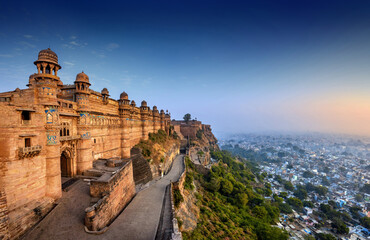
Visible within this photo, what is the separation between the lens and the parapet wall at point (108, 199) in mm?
9883

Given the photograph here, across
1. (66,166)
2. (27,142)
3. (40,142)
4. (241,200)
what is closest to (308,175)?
(241,200)

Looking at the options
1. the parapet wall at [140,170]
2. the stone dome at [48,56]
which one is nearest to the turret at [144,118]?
the parapet wall at [140,170]

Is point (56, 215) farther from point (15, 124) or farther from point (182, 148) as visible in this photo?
point (182, 148)

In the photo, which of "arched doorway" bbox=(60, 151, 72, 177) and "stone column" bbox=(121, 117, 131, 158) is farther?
"stone column" bbox=(121, 117, 131, 158)

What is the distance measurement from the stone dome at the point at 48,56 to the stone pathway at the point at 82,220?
1062 centimetres

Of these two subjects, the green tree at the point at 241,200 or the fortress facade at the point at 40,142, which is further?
the green tree at the point at 241,200

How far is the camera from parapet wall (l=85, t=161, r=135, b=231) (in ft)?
32.4

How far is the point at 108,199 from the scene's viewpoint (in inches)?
463

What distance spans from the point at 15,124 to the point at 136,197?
11877 mm

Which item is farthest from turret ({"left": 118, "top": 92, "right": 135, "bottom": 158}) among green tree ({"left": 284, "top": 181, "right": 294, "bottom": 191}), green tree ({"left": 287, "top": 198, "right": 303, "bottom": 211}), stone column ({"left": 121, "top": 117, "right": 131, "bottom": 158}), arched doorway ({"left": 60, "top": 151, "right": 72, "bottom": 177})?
green tree ({"left": 284, "top": 181, "right": 294, "bottom": 191})

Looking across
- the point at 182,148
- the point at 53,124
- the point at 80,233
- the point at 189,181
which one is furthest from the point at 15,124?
the point at 182,148

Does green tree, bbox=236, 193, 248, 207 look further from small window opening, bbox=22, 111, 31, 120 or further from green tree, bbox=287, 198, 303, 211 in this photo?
small window opening, bbox=22, 111, 31, 120

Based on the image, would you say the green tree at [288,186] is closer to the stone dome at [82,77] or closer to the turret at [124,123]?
the turret at [124,123]

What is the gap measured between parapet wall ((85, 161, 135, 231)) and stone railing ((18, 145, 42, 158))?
4273mm
